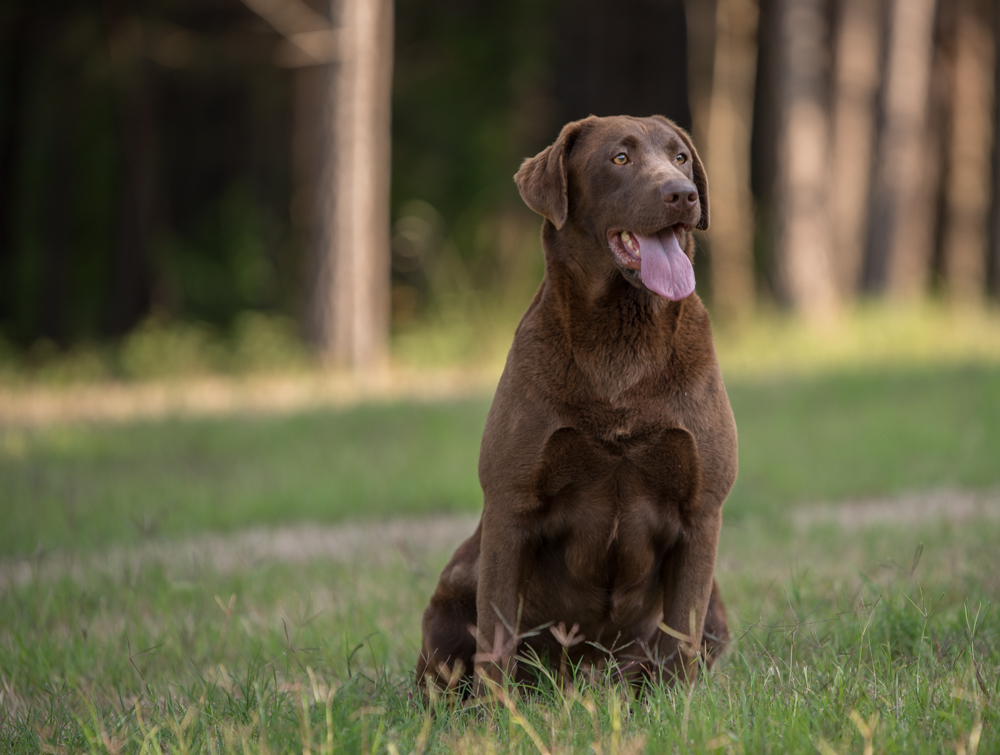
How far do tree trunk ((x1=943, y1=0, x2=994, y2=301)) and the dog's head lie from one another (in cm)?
1514

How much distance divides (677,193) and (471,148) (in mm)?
15424

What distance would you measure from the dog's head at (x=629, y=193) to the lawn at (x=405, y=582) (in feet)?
3.82

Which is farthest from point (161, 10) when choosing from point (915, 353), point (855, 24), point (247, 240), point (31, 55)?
point (915, 353)

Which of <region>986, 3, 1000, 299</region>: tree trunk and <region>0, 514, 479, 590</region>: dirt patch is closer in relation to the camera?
<region>0, 514, 479, 590</region>: dirt patch

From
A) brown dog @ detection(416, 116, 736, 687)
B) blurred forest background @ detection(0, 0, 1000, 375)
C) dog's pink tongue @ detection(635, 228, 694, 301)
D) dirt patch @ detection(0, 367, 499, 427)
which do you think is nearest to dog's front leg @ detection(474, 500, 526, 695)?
brown dog @ detection(416, 116, 736, 687)

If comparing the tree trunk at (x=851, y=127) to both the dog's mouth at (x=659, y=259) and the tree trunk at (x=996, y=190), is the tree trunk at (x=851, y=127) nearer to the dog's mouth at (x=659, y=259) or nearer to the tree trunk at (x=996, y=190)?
the tree trunk at (x=996, y=190)

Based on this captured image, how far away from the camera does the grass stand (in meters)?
2.63

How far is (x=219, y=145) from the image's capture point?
902 inches

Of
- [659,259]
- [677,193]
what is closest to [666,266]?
[659,259]

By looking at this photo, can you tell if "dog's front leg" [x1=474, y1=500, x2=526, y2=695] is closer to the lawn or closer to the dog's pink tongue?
the lawn

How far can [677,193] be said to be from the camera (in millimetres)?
2918

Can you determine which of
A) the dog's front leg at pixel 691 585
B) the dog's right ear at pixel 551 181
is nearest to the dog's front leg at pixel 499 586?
the dog's front leg at pixel 691 585

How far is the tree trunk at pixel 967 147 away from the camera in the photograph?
17.3m

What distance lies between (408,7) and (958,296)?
34.0 feet
